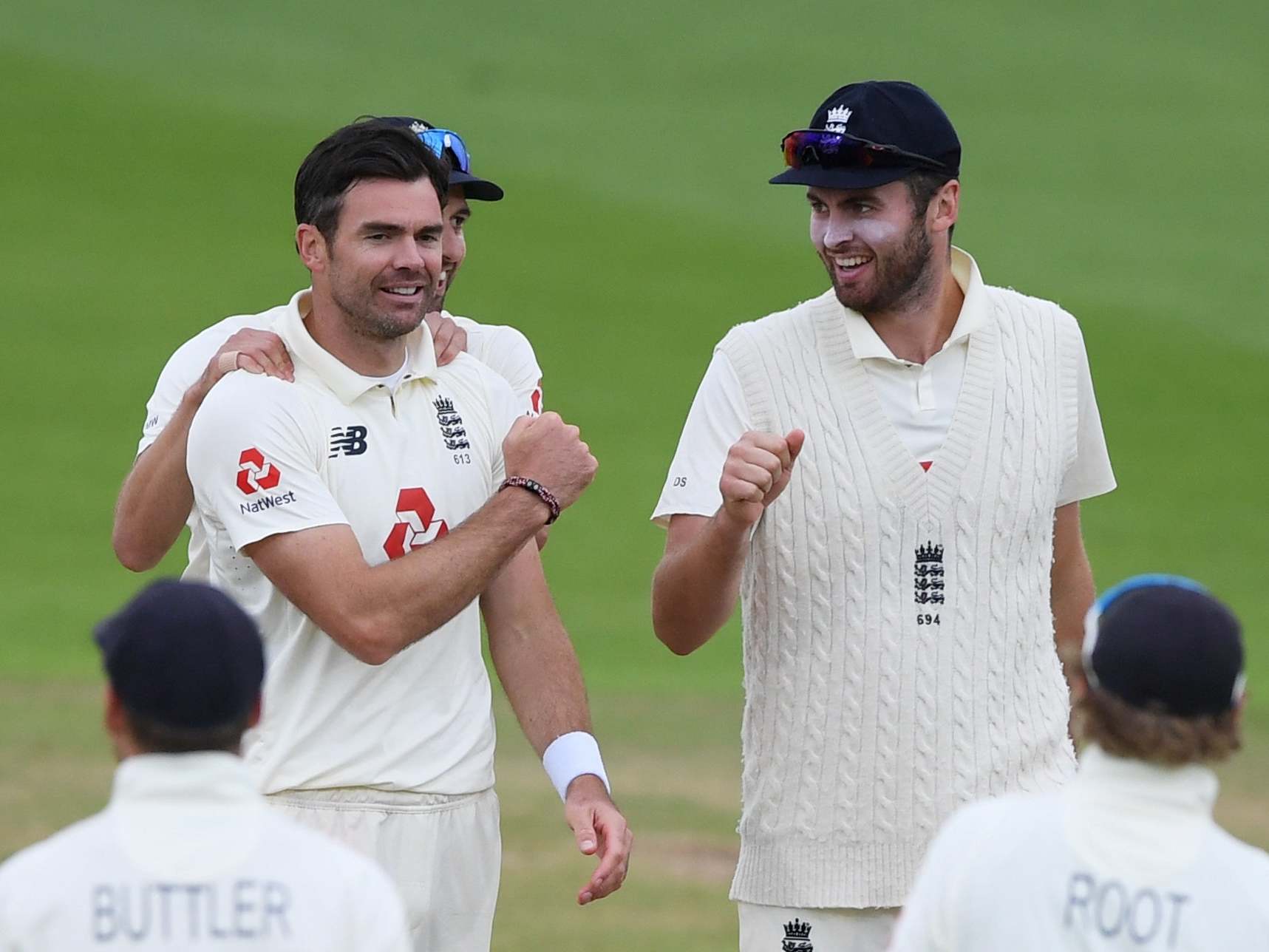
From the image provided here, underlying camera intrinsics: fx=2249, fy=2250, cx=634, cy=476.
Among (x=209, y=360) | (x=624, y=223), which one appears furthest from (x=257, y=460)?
(x=624, y=223)

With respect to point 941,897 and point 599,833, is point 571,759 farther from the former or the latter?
point 941,897

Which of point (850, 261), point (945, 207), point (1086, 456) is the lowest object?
point (1086, 456)

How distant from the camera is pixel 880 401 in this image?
450cm

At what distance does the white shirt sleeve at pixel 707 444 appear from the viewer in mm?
4449

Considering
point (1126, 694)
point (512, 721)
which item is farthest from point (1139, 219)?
point (1126, 694)

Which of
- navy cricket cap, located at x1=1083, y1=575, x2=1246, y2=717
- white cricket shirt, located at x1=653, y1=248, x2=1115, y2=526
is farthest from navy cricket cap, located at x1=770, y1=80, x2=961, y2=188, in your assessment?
navy cricket cap, located at x1=1083, y1=575, x2=1246, y2=717

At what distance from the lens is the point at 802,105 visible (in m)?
24.4

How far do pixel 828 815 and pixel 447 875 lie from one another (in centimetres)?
75

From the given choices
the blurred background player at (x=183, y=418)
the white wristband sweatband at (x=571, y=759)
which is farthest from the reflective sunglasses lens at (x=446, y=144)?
the white wristband sweatband at (x=571, y=759)

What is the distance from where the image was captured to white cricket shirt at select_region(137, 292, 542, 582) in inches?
182

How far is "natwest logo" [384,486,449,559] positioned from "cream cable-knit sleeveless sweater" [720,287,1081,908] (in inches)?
25.4

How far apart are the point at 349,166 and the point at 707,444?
2.97 feet

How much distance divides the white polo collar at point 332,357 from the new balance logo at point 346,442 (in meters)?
0.07

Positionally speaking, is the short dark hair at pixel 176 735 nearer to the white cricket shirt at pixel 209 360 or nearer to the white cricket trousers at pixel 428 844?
the white cricket shirt at pixel 209 360
